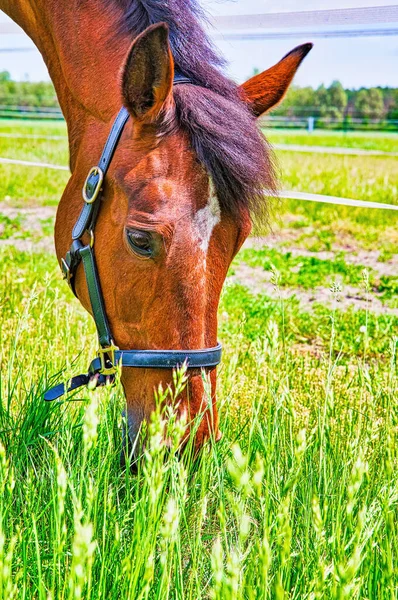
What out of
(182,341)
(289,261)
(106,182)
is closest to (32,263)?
(289,261)

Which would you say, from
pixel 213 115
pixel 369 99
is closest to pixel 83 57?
pixel 213 115

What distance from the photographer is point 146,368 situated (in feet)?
6.29

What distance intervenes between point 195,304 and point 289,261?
386cm

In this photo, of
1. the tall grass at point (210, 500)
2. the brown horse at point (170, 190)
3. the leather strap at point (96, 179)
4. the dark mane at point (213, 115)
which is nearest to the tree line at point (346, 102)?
the dark mane at point (213, 115)

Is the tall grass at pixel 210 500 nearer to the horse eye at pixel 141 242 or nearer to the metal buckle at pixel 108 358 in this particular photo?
the metal buckle at pixel 108 358

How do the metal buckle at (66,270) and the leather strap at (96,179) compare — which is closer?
the leather strap at (96,179)

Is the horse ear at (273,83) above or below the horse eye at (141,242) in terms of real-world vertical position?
above

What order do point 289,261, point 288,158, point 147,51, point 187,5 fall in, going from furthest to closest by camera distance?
point 288,158 → point 289,261 → point 187,5 → point 147,51

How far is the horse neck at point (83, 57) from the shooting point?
2.20 m

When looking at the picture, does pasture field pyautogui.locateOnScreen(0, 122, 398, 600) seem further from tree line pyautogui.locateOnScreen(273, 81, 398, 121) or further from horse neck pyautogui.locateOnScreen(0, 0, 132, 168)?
tree line pyautogui.locateOnScreen(273, 81, 398, 121)

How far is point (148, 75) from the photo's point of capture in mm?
1896

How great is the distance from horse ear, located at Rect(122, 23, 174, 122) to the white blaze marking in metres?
0.31

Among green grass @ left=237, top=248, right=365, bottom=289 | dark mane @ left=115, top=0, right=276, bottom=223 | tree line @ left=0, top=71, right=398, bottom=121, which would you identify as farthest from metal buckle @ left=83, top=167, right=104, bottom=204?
tree line @ left=0, top=71, right=398, bottom=121

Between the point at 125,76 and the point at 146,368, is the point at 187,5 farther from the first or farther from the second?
the point at 146,368
